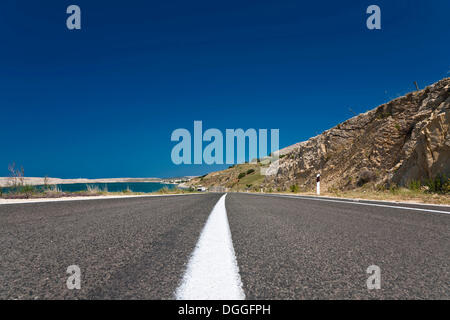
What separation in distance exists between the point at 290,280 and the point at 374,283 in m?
0.43

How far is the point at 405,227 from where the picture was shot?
10.2ft

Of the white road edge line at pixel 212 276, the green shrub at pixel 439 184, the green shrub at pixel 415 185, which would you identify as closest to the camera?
the white road edge line at pixel 212 276

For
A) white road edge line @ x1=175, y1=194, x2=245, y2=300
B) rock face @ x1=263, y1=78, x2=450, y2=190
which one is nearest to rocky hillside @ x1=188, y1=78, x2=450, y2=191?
rock face @ x1=263, y1=78, x2=450, y2=190

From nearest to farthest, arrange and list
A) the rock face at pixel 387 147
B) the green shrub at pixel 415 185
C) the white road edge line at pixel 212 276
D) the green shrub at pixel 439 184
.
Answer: the white road edge line at pixel 212 276
the green shrub at pixel 439 184
the green shrub at pixel 415 185
the rock face at pixel 387 147

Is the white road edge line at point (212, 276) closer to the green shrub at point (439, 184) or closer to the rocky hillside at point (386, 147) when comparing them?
the green shrub at point (439, 184)

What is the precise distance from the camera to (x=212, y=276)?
48.4 inches

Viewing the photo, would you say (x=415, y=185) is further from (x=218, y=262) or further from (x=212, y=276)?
(x=212, y=276)

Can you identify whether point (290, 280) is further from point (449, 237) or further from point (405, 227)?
point (405, 227)

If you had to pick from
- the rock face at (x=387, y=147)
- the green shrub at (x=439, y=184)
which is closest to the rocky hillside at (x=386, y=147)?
the rock face at (x=387, y=147)

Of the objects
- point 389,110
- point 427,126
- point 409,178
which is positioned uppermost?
point 389,110

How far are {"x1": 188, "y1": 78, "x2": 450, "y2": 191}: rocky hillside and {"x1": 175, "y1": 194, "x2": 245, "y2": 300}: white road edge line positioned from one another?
12.2 meters

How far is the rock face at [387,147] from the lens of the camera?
446 inches

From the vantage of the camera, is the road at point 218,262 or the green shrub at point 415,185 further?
the green shrub at point 415,185
